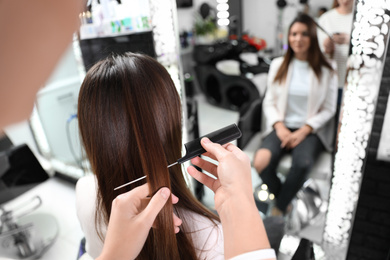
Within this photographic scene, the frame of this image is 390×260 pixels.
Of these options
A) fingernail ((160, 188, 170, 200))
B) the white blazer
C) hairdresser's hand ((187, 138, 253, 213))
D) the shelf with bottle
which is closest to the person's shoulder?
the white blazer

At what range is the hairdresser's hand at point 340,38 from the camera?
1.00m

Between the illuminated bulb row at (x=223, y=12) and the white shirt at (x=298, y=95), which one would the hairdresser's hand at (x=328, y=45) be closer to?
the white shirt at (x=298, y=95)

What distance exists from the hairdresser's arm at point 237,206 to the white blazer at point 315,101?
35.5 inches

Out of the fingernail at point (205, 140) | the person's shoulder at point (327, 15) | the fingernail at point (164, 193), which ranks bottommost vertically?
the fingernail at point (164, 193)

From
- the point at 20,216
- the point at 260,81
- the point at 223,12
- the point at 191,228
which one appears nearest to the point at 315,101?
the point at 260,81

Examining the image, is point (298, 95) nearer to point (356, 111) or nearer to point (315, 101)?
point (315, 101)

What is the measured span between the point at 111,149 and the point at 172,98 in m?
0.18

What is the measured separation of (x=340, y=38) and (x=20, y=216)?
6.25 feet

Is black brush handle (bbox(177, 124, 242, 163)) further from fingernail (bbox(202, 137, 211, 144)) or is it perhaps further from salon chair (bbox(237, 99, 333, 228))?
salon chair (bbox(237, 99, 333, 228))

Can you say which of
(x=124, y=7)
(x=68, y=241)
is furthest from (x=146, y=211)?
(x=68, y=241)

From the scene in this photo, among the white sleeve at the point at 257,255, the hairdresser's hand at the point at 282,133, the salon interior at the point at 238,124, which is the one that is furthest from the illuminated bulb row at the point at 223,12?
the white sleeve at the point at 257,255

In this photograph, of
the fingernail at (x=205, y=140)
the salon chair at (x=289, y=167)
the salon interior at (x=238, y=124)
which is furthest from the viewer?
the salon chair at (x=289, y=167)

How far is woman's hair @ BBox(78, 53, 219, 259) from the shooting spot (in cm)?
55

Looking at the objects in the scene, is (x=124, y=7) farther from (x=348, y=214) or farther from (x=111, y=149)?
(x=348, y=214)
